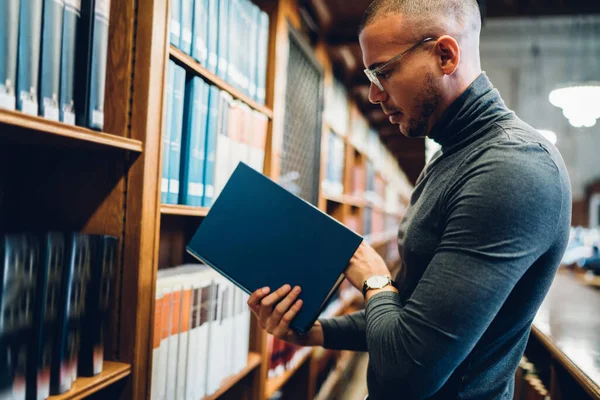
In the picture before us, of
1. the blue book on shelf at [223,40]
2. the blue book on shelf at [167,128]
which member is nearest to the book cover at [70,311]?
the blue book on shelf at [167,128]

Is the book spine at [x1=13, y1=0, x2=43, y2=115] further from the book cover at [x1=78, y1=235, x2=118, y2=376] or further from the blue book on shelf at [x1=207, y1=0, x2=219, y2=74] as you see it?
the blue book on shelf at [x1=207, y1=0, x2=219, y2=74]

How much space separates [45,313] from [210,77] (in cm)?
73

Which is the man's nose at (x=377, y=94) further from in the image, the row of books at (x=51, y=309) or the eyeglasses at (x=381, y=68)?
the row of books at (x=51, y=309)

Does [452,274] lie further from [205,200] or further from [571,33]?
[571,33]

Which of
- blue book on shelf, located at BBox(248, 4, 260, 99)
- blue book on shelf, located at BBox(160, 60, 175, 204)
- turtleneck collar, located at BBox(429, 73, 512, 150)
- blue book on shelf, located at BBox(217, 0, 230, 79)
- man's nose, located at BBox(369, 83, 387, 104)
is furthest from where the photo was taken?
blue book on shelf, located at BBox(248, 4, 260, 99)

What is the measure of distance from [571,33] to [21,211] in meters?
6.52

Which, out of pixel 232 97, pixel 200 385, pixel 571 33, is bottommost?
pixel 200 385

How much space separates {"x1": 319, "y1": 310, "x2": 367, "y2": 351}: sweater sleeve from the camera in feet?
3.80

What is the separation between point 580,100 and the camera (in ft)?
11.6

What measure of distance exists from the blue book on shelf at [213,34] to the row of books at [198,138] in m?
0.08

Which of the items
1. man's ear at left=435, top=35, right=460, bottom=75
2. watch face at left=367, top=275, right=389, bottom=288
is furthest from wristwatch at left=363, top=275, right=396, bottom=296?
man's ear at left=435, top=35, right=460, bottom=75

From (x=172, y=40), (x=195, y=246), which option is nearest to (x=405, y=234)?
(x=195, y=246)

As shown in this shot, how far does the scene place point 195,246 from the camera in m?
1.00

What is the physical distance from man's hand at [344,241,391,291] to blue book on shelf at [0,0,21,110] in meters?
0.64
